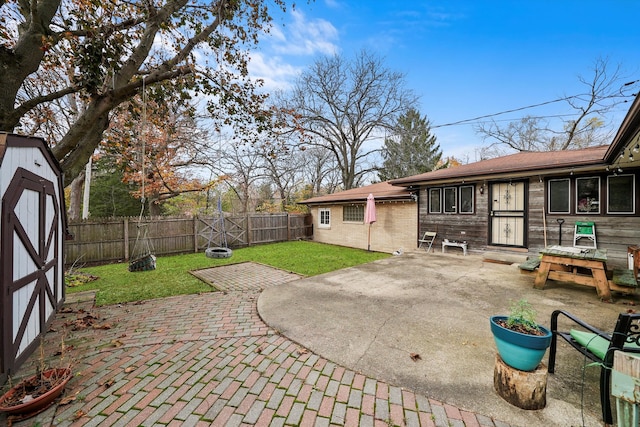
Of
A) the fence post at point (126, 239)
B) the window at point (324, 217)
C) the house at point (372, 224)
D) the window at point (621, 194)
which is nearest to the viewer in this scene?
the window at point (621, 194)

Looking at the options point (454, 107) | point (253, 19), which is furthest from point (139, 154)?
point (454, 107)

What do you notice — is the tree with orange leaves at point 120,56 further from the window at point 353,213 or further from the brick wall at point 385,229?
the window at point 353,213

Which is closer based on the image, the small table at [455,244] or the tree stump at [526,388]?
the tree stump at [526,388]

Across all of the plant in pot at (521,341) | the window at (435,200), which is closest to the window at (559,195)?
the window at (435,200)

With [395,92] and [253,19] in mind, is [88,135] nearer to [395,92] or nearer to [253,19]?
[253,19]

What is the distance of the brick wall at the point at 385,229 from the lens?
33.7 feet

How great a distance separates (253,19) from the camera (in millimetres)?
6246

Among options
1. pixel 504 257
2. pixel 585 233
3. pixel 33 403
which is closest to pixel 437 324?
pixel 33 403

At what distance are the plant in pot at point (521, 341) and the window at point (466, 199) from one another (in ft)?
23.9

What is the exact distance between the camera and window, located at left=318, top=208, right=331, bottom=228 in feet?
47.1

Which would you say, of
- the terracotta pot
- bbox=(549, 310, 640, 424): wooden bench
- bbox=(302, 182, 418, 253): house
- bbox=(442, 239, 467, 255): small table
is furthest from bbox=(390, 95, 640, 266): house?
the terracotta pot

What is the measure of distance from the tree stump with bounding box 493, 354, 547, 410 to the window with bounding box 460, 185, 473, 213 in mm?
7468

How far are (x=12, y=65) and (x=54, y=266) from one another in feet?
10.00

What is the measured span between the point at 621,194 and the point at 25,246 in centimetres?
1117
